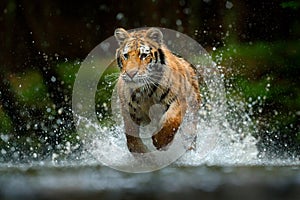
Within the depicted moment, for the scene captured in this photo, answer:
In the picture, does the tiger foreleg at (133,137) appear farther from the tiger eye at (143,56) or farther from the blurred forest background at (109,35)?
the blurred forest background at (109,35)

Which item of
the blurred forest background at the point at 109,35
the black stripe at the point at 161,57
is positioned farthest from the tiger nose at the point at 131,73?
the blurred forest background at the point at 109,35

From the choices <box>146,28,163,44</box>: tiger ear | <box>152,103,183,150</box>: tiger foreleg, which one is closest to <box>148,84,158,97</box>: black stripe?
<box>152,103,183,150</box>: tiger foreleg

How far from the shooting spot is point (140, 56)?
3703 millimetres

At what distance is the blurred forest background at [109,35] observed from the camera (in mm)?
5953

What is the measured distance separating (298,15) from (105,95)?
6.31ft

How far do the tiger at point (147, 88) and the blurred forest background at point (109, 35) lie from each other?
1.93 m

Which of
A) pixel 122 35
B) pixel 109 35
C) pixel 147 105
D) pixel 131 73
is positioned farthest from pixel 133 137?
pixel 109 35

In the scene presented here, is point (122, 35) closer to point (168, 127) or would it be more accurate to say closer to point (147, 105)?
point (147, 105)

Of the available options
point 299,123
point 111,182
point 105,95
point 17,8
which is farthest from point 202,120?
point 111,182

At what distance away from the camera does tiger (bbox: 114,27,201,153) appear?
3.67 m

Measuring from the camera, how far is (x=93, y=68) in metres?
6.59

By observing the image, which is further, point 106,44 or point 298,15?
point 106,44

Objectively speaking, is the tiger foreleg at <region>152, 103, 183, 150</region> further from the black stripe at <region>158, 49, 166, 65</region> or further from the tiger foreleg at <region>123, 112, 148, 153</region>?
the black stripe at <region>158, 49, 166, 65</region>

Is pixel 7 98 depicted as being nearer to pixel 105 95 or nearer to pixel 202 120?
pixel 105 95
